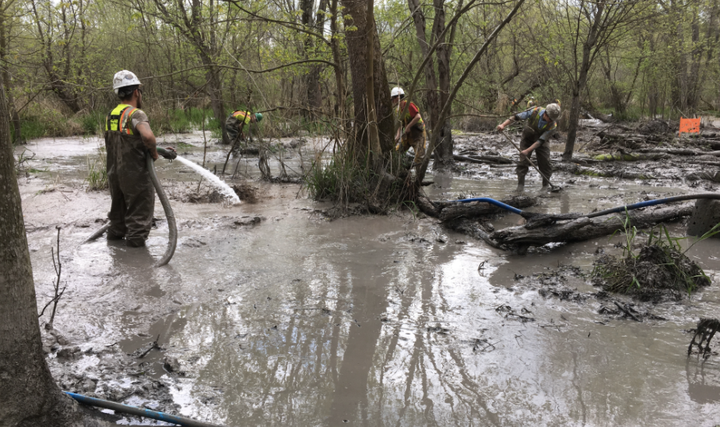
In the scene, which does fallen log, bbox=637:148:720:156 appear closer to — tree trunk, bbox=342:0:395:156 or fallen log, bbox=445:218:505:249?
tree trunk, bbox=342:0:395:156

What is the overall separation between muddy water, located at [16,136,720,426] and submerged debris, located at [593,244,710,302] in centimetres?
12

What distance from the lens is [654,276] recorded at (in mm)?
3754

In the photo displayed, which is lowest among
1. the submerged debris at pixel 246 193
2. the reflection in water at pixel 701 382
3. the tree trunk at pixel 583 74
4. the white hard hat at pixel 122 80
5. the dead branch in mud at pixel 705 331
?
the reflection in water at pixel 701 382

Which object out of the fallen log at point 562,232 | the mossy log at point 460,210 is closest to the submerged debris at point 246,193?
the mossy log at point 460,210

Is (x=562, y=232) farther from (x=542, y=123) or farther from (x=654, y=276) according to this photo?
(x=542, y=123)

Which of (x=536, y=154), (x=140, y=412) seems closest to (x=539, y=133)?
(x=536, y=154)

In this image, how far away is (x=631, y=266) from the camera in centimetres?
388

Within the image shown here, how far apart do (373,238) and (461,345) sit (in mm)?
2496

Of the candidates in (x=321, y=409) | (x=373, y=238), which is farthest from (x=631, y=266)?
(x=321, y=409)

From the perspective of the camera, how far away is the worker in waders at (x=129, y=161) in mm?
4555

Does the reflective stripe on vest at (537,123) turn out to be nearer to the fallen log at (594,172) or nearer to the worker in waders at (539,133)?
the worker in waders at (539,133)

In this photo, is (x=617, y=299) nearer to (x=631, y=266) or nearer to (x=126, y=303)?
(x=631, y=266)

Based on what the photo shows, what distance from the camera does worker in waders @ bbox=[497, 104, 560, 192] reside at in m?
8.06

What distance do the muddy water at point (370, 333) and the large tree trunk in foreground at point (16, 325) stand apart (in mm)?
590
